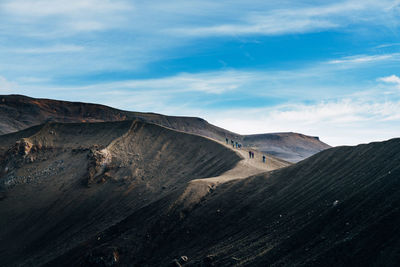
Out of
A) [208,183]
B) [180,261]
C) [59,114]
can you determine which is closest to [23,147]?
[208,183]

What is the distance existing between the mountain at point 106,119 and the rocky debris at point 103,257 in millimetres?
71173

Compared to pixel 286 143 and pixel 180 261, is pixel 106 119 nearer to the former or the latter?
pixel 286 143

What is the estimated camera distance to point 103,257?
2703 cm

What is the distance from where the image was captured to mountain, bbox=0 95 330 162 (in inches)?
4077

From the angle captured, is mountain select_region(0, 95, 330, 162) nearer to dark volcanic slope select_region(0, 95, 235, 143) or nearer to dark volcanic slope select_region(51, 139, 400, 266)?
dark volcanic slope select_region(0, 95, 235, 143)

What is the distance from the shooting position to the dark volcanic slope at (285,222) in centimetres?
1382

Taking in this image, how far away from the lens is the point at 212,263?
63.9 feet

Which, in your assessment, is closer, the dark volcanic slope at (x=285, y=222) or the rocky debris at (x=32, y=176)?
the dark volcanic slope at (x=285, y=222)

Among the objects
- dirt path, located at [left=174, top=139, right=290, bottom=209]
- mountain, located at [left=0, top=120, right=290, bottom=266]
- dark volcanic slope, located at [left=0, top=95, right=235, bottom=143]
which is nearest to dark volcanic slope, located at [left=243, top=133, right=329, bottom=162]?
dark volcanic slope, located at [left=0, top=95, right=235, bottom=143]

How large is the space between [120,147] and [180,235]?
1193 inches

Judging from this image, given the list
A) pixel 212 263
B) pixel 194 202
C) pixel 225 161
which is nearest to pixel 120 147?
pixel 225 161

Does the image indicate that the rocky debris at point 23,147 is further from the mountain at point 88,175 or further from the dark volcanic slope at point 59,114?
the dark volcanic slope at point 59,114

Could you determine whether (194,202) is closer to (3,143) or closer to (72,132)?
(72,132)

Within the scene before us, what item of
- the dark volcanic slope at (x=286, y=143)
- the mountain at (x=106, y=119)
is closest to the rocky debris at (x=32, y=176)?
the mountain at (x=106, y=119)
